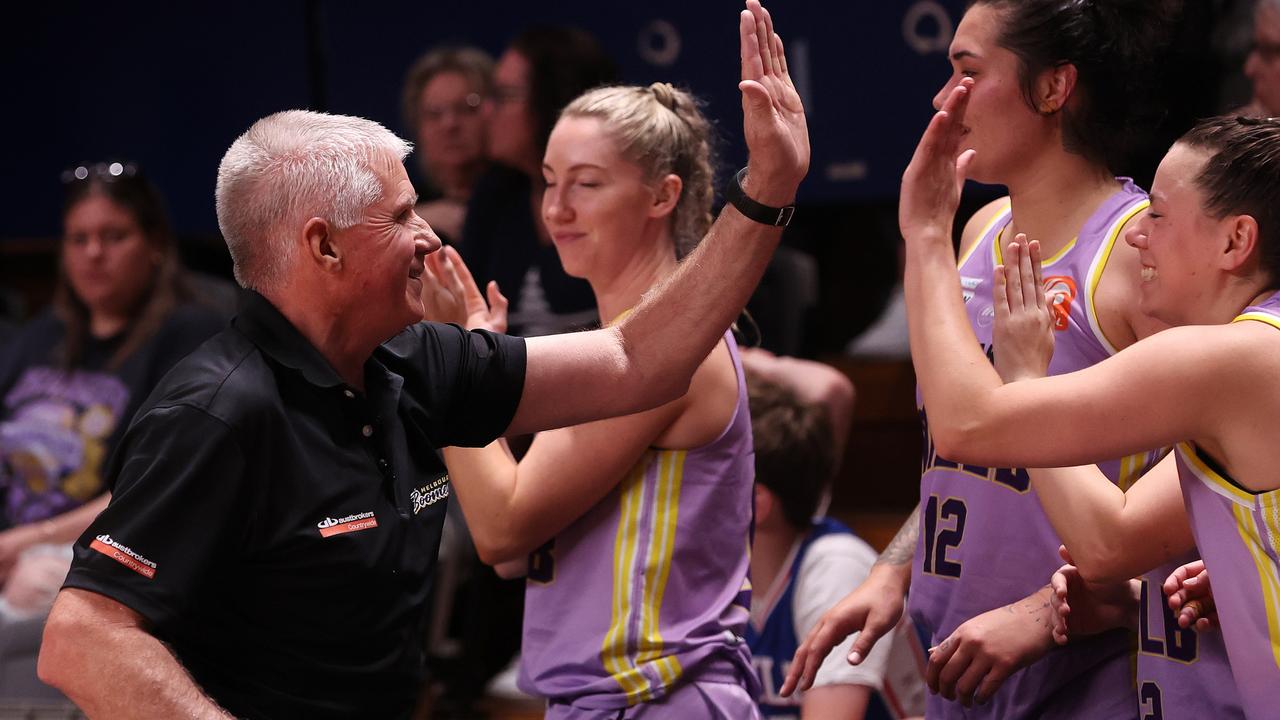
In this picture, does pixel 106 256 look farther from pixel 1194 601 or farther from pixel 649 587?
pixel 1194 601

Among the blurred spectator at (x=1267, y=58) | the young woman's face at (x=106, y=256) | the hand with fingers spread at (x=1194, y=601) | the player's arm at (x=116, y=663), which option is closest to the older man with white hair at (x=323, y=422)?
the player's arm at (x=116, y=663)

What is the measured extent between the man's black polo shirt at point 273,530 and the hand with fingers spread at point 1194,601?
87 cm

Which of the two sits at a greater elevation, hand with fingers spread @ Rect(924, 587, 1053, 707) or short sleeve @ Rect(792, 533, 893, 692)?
hand with fingers spread @ Rect(924, 587, 1053, 707)

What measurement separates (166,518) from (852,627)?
0.91 meters

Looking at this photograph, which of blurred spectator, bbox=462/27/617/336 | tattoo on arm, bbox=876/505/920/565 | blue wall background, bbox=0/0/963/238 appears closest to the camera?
tattoo on arm, bbox=876/505/920/565

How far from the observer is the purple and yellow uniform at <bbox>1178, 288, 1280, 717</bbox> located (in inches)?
58.9

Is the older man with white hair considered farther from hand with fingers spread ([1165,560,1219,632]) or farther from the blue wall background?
the blue wall background

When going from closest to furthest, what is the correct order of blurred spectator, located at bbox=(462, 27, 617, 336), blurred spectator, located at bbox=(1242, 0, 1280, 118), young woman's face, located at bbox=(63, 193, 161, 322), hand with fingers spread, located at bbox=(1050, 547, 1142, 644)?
1. hand with fingers spread, located at bbox=(1050, 547, 1142, 644)
2. blurred spectator, located at bbox=(1242, 0, 1280, 118)
3. blurred spectator, located at bbox=(462, 27, 617, 336)
4. young woman's face, located at bbox=(63, 193, 161, 322)

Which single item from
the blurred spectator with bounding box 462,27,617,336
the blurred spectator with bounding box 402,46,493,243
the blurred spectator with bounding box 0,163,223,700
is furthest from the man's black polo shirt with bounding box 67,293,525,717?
the blurred spectator with bounding box 402,46,493,243

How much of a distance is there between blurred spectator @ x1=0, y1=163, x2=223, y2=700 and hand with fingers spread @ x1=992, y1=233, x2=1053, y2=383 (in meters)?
2.20

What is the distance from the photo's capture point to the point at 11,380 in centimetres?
356

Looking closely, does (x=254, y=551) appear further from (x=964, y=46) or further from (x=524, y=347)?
(x=964, y=46)

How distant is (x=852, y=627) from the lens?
195cm

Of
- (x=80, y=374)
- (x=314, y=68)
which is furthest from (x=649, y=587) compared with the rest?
(x=314, y=68)
